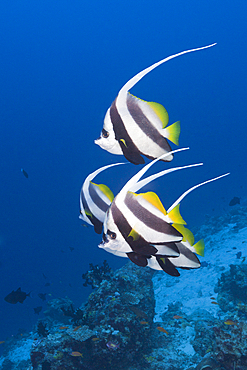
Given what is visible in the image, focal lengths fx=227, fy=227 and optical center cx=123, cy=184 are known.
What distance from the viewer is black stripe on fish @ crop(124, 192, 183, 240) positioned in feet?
2.49

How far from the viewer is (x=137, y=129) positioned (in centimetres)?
85

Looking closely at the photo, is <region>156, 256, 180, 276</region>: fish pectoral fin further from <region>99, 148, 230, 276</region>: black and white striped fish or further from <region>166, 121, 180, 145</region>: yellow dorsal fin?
<region>166, 121, 180, 145</region>: yellow dorsal fin

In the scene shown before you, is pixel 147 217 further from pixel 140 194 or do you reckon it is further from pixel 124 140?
pixel 124 140

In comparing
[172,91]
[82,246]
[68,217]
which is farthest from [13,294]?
[172,91]

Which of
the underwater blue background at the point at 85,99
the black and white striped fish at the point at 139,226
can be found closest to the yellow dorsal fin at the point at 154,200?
Answer: the black and white striped fish at the point at 139,226

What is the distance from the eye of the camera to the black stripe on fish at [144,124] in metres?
0.86

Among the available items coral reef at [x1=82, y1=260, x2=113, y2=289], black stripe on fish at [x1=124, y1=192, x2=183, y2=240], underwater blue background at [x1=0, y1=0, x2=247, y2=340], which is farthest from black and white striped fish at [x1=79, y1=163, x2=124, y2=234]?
underwater blue background at [x1=0, y1=0, x2=247, y2=340]

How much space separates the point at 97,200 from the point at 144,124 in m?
0.51

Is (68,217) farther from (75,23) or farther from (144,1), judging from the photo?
(144,1)

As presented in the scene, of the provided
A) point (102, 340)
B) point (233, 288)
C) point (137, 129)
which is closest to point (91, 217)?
point (137, 129)

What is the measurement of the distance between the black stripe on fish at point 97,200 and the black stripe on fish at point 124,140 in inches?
16.3

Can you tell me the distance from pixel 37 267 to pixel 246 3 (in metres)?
111

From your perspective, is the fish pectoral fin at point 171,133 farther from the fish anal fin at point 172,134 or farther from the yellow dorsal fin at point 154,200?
the yellow dorsal fin at point 154,200

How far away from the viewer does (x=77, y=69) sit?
91.1 m
